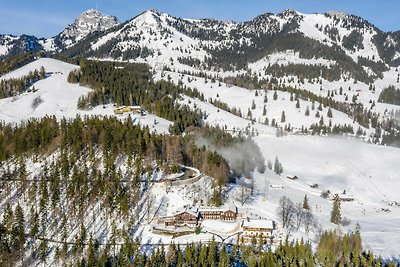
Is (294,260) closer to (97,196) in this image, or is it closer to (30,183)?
(97,196)

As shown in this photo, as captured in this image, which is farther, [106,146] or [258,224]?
[106,146]

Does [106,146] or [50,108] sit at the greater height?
[50,108]

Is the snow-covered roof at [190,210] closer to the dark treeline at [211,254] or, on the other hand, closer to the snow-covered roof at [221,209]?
the snow-covered roof at [221,209]

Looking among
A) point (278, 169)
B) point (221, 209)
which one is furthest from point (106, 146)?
point (278, 169)

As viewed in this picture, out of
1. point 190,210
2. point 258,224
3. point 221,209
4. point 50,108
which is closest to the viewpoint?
point 258,224

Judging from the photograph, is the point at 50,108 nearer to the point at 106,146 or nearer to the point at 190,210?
the point at 106,146

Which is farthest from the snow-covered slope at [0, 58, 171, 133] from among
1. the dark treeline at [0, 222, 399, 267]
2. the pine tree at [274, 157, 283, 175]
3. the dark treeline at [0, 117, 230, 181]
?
the dark treeline at [0, 222, 399, 267]

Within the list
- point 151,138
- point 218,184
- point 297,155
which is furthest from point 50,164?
point 297,155

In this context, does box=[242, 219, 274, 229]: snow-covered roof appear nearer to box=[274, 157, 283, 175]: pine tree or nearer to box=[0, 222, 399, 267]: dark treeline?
box=[0, 222, 399, 267]: dark treeline
